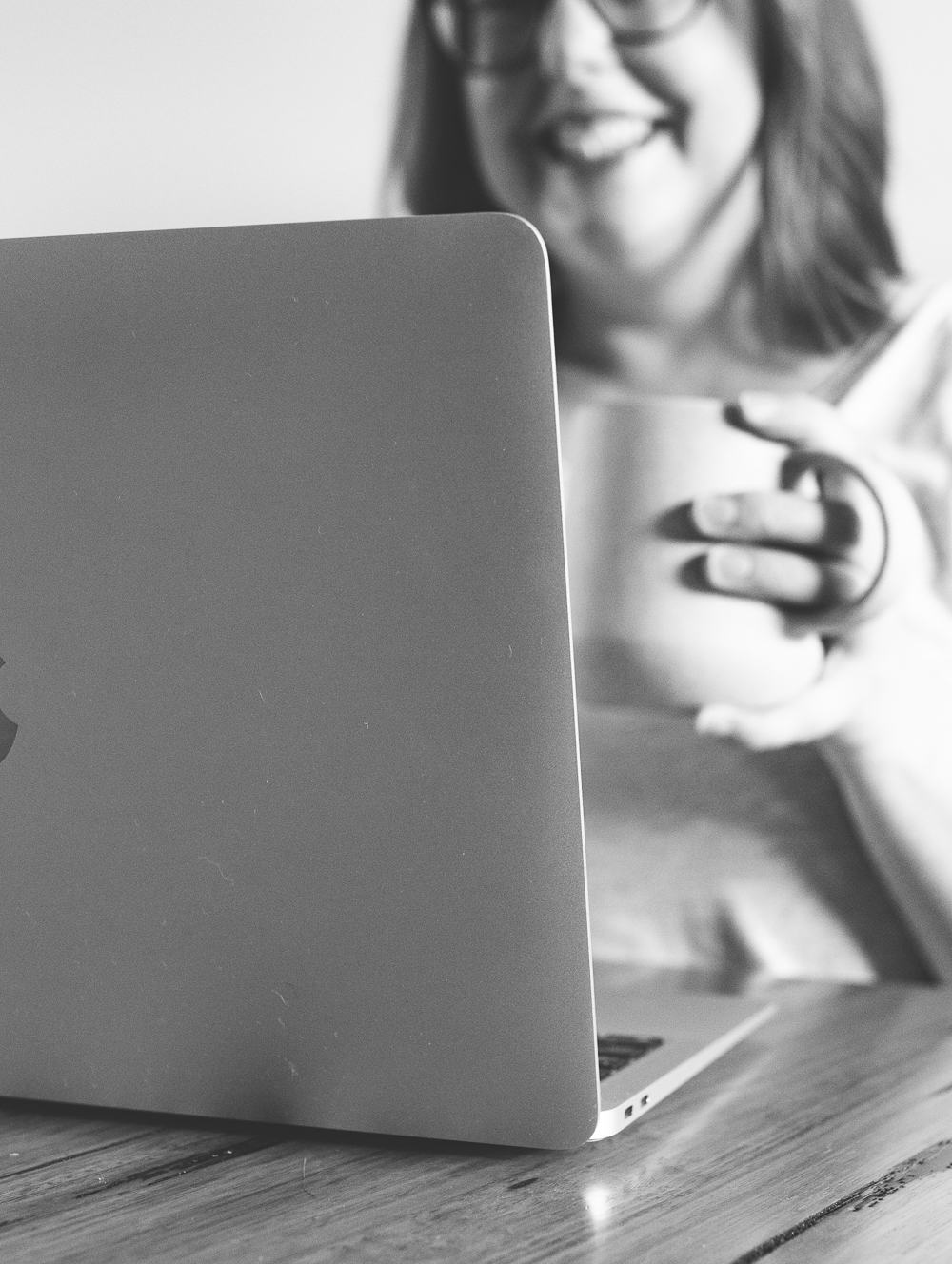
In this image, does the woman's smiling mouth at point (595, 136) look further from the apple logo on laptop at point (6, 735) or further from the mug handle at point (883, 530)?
the apple logo on laptop at point (6, 735)

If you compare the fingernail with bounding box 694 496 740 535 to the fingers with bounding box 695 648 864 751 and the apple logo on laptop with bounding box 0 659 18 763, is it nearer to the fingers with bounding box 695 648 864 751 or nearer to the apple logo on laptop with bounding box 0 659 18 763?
the fingers with bounding box 695 648 864 751

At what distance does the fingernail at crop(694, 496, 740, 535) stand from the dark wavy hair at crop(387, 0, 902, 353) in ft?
0.74

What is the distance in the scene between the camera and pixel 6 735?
0.66 meters

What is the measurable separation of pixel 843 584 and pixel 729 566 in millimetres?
141

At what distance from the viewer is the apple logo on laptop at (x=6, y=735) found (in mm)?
659

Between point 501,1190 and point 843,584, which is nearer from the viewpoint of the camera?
point 501,1190

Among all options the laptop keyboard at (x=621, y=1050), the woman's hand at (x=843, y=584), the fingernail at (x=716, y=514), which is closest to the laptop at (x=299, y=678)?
the laptop keyboard at (x=621, y=1050)

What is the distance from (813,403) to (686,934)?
0.44 meters

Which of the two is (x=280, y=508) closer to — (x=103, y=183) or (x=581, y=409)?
(x=581, y=409)

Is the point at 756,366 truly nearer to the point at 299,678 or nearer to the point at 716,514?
the point at 716,514

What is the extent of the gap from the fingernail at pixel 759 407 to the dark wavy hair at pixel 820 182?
2.7 inches

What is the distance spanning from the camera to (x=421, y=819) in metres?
0.60

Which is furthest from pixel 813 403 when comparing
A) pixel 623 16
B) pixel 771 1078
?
pixel 771 1078

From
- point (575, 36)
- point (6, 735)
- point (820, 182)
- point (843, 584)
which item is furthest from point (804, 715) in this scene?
point (6, 735)
